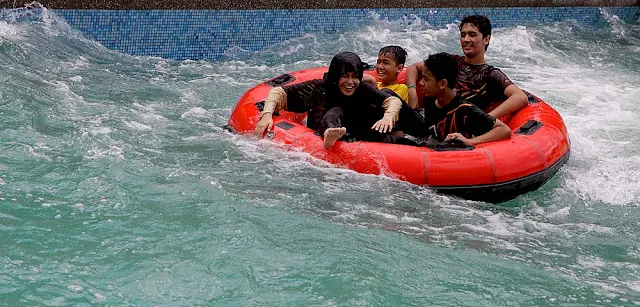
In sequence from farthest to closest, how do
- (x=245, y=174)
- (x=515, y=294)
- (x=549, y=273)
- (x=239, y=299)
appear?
(x=245, y=174) < (x=549, y=273) < (x=515, y=294) < (x=239, y=299)

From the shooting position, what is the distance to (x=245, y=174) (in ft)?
17.7

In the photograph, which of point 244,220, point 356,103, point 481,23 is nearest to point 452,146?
point 356,103

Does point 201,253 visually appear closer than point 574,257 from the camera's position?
Yes

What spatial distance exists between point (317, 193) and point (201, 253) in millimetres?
1167

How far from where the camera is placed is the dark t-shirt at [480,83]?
607 cm

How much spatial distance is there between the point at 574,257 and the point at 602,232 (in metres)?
0.56

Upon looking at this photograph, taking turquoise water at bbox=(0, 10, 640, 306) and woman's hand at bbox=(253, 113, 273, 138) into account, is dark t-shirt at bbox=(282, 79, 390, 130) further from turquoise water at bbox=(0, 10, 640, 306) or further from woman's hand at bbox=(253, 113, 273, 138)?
turquoise water at bbox=(0, 10, 640, 306)

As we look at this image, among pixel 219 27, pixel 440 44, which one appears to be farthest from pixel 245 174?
pixel 440 44

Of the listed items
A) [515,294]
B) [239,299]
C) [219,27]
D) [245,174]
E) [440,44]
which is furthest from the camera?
[440,44]

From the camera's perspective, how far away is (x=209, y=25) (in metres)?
9.93

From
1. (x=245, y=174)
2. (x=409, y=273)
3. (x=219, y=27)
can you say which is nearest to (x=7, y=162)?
(x=245, y=174)

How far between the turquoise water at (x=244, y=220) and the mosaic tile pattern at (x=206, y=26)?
5.58 feet

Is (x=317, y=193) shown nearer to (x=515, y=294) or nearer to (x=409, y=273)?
(x=409, y=273)

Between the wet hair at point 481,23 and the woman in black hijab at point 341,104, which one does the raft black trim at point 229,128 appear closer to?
the woman in black hijab at point 341,104
